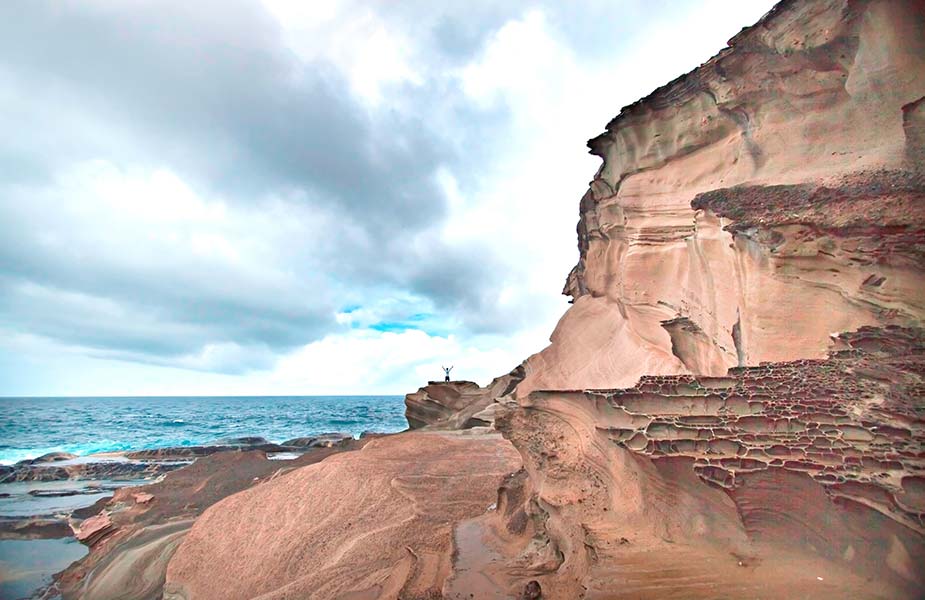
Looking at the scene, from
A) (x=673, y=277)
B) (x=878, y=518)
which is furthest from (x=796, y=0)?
(x=878, y=518)

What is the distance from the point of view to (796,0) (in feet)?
15.1

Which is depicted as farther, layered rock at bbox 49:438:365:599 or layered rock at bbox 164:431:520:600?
layered rock at bbox 49:438:365:599

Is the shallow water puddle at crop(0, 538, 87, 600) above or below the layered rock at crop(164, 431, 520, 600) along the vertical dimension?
below

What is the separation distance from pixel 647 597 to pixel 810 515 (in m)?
1.27

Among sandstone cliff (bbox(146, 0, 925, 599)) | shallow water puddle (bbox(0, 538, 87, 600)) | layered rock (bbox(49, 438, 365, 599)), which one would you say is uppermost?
sandstone cliff (bbox(146, 0, 925, 599))

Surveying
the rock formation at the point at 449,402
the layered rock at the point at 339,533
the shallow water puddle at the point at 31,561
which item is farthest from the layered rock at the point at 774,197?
the rock formation at the point at 449,402

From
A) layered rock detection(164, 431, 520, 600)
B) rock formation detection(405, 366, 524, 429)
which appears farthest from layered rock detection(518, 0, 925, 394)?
rock formation detection(405, 366, 524, 429)

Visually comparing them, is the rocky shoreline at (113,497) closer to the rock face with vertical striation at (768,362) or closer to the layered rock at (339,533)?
the layered rock at (339,533)

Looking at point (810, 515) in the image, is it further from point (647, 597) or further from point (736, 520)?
point (647, 597)

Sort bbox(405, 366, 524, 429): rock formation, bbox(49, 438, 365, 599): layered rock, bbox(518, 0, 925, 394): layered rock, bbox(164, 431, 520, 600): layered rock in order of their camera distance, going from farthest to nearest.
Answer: bbox(405, 366, 524, 429): rock formation
bbox(49, 438, 365, 599): layered rock
bbox(164, 431, 520, 600): layered rock
bbox(518, 0, 925, 394): layered rock

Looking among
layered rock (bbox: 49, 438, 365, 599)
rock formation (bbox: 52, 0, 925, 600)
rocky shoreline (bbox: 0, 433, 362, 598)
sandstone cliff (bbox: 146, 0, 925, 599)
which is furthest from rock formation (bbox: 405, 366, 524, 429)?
rock formation (bbox: 52, 0, 925, 600)

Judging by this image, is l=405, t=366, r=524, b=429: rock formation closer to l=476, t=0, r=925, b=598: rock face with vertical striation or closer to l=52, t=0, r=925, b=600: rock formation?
l=52, t=0, r=925, b=600: rock formation

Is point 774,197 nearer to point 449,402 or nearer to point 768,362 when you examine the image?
point 768,362

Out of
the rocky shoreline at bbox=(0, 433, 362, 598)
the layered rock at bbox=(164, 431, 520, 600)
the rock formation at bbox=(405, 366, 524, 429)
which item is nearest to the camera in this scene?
the layered rock at bbox=(164, 431, 520, 600)
